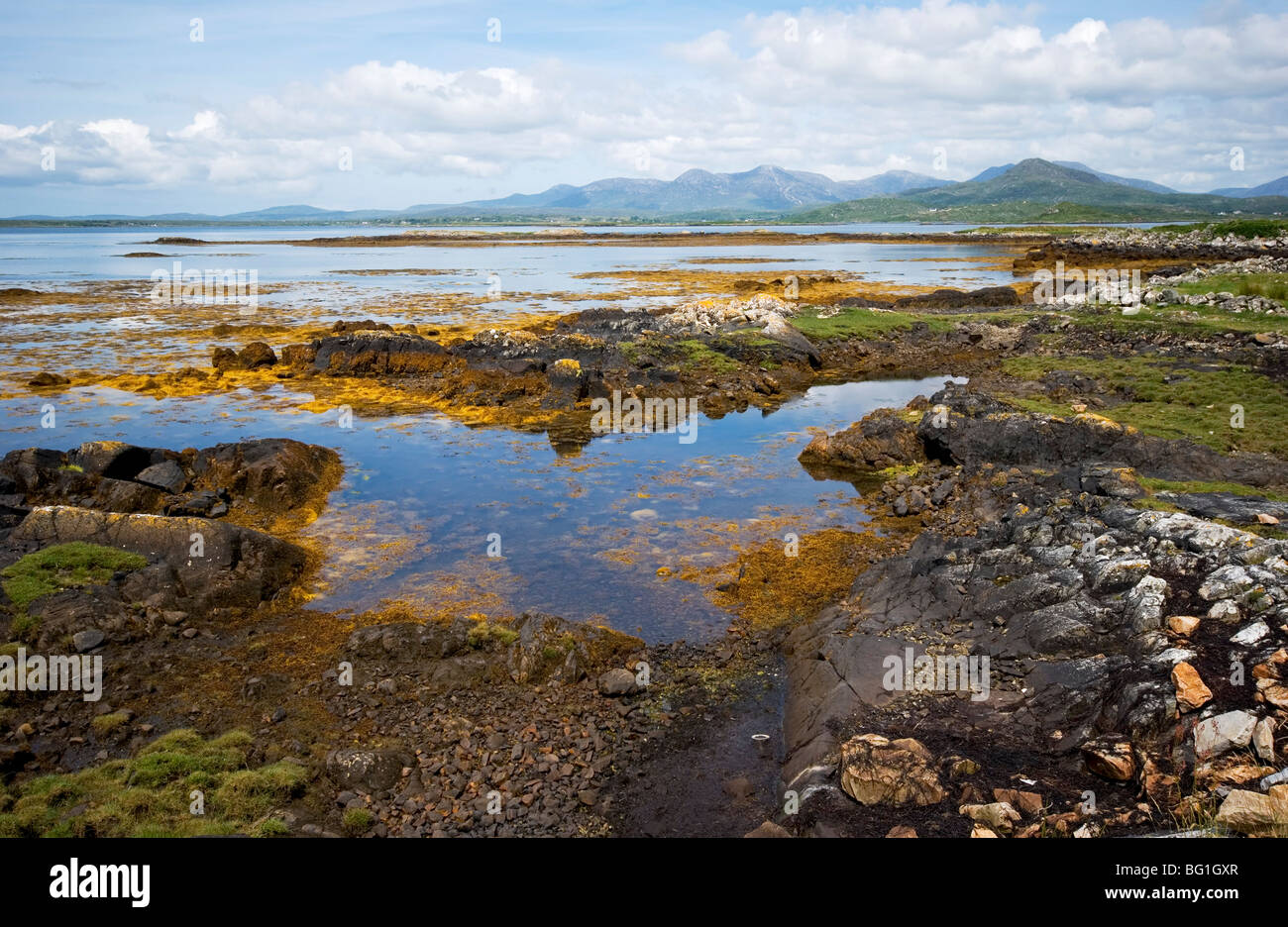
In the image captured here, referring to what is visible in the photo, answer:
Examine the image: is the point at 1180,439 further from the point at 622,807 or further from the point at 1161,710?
the point at 622,807

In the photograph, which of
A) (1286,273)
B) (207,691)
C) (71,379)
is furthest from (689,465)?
(1286,273)

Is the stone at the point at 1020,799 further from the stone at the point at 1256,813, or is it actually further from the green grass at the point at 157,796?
the green grass at the point at 157,796

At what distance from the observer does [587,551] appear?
63.7ft

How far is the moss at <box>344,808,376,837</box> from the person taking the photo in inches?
396

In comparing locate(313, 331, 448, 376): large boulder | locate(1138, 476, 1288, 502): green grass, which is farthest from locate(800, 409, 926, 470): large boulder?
locate(313, 331, 448, 376): large boulder

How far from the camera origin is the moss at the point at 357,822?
1007 centimetres

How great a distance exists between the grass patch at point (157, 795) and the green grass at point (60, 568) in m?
5.93

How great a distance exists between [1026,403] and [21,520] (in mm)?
29470

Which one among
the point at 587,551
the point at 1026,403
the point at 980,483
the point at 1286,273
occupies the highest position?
the point at 1286,273

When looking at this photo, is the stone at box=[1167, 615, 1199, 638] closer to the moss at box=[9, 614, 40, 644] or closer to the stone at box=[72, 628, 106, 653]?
the stone at box=[72, 628, 106, 653]

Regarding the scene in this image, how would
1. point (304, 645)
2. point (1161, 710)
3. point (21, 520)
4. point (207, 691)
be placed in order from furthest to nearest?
point (21, 520)
point (304, 645)
point (207, 691)
point (1161, 710)
